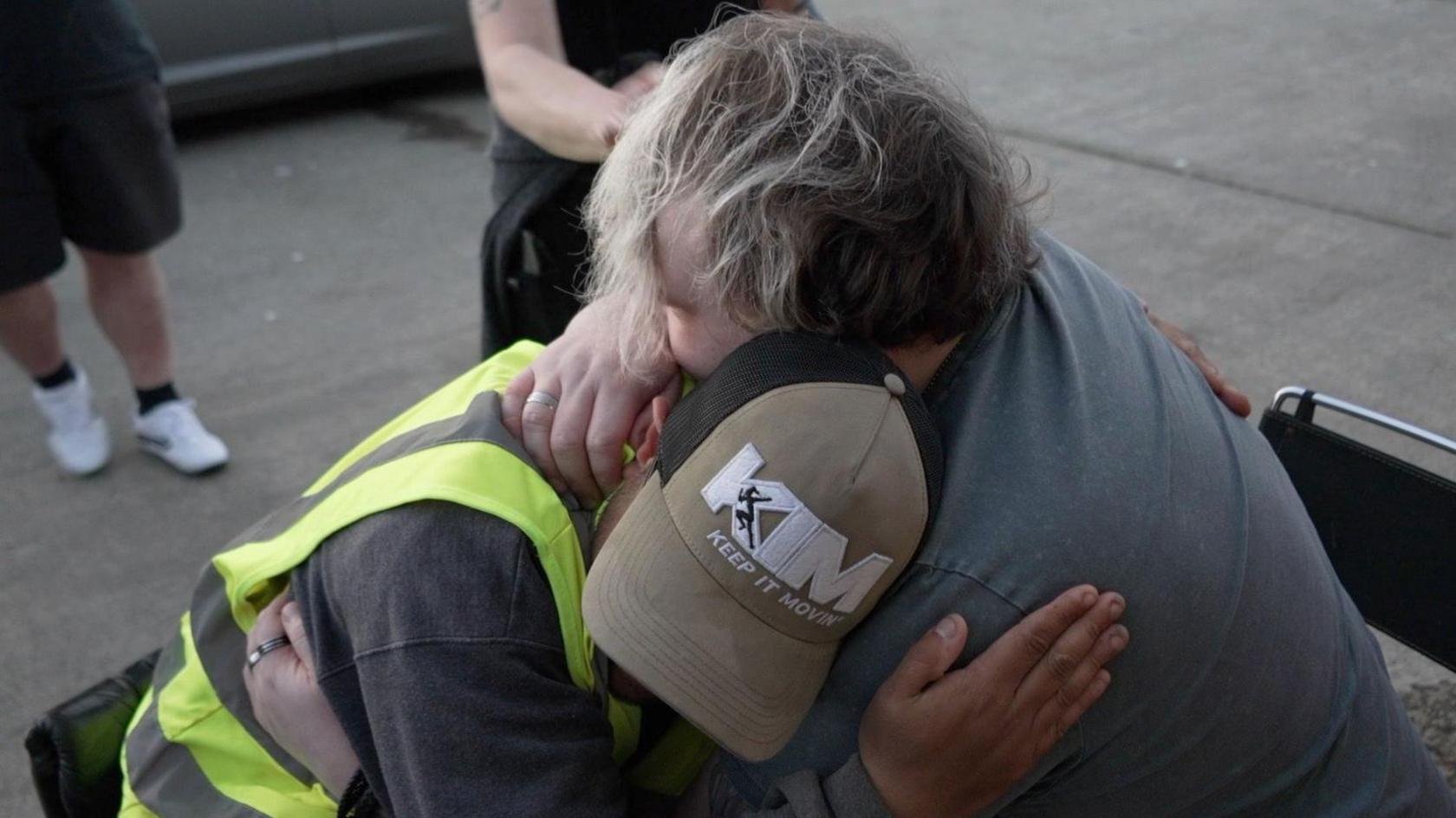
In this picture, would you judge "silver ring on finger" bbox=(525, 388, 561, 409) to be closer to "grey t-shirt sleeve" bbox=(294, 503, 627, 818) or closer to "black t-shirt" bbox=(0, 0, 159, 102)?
"grey t-shirt sleeve" bbox=(294, 503, 627, 818)

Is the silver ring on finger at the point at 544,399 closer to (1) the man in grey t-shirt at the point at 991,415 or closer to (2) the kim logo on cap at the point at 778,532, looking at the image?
(1) the man in grey t-shirt at the point at 991,415

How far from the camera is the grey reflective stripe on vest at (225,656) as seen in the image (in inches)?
60.9

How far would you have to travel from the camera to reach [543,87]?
2088 millimetres

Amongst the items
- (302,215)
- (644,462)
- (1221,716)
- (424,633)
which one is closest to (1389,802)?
(1221,716)

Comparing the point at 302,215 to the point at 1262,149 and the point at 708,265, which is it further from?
the point at 708,265

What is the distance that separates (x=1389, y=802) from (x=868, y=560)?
0.71 meters

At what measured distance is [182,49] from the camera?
569 cm

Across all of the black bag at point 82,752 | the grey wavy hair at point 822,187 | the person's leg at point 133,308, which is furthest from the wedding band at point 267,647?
the person's leg at point 133,308

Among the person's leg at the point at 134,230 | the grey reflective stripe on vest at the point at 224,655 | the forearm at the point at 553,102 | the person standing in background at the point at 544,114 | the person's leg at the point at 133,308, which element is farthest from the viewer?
the person's leg at the point at 133,308

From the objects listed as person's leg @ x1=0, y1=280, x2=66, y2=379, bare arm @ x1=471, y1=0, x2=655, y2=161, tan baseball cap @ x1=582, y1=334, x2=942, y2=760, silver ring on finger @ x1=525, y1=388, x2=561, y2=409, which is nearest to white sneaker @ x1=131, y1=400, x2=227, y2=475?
person's leg @ x1=0, y1=280, x2=66, y2=379

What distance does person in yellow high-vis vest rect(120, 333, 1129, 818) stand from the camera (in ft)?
4.33

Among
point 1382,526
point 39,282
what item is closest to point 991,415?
point 1382,526

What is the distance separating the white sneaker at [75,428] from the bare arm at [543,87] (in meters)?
1.99

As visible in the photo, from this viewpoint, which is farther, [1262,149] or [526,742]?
[1262,149]
